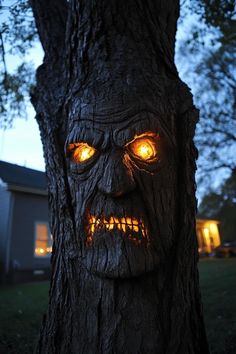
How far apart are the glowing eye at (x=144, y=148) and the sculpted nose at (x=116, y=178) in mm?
107

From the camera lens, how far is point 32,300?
22.4 ft

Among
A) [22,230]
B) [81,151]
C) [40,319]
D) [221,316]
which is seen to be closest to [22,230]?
[22,230]

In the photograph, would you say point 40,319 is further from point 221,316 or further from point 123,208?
point 123,208

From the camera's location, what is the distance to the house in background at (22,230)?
11.2 metres

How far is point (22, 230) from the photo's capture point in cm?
1180

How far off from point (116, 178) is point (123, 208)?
19 cm

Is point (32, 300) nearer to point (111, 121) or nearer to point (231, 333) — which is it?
point (231, 333)

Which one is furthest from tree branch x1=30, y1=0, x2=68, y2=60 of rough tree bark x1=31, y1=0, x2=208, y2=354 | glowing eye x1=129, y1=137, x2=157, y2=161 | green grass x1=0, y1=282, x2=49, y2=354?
green grass x1=0, y1=282, x2=49, y2=354

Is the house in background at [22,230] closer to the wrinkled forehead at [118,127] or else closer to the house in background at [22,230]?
the house in background at [22,230]

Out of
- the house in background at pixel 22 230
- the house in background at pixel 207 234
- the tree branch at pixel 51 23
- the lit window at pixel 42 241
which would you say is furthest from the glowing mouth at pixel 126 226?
the house in background at pixel 207 234

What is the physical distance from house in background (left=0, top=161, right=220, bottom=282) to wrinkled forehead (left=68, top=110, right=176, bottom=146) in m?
9.82

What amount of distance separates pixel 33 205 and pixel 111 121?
11.3 meters

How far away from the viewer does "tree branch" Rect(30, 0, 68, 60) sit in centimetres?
300

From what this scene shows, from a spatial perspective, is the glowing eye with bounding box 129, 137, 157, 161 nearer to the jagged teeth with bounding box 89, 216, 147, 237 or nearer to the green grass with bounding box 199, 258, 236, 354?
Answer: the jagged teeth with bounding box 89, 216, 147, 237
